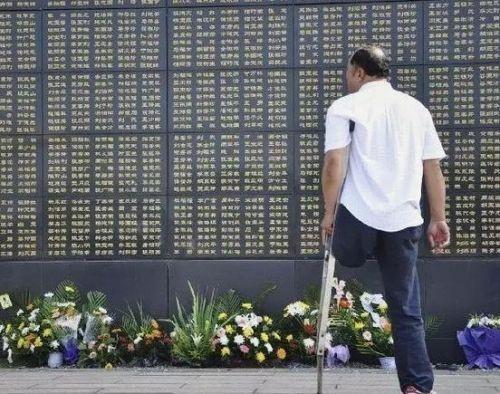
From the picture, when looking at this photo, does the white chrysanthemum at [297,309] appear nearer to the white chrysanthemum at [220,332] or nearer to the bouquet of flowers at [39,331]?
the white chrysanthemum at [220,332]

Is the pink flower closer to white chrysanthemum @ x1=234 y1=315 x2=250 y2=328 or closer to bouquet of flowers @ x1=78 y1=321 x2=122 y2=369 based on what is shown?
white chrysanthemum @ x1=234 y1=315 x2=250 y2=328

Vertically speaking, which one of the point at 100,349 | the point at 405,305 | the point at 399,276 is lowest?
the point at 100,349

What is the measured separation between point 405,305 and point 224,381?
2.31m

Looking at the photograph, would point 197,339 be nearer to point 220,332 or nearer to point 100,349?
point 220,332

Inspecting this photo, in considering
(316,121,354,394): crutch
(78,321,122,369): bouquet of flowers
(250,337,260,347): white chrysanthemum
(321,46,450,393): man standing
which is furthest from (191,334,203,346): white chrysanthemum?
(321,46,450,393): man standing

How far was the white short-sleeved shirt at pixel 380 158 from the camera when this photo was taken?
4.40 m

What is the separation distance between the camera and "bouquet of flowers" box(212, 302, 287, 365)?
7.15m

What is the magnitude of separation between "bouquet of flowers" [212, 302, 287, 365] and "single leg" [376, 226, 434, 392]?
9.32 feet

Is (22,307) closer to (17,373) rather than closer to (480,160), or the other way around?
(17,373)

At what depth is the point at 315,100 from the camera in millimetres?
7805

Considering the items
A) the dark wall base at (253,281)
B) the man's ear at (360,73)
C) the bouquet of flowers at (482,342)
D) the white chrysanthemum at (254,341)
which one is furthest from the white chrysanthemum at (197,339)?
the man's ear at (360,73)

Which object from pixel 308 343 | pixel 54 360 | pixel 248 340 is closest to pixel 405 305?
pixel 308 343

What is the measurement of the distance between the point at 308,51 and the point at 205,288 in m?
2.21

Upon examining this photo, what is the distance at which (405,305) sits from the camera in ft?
14.3
